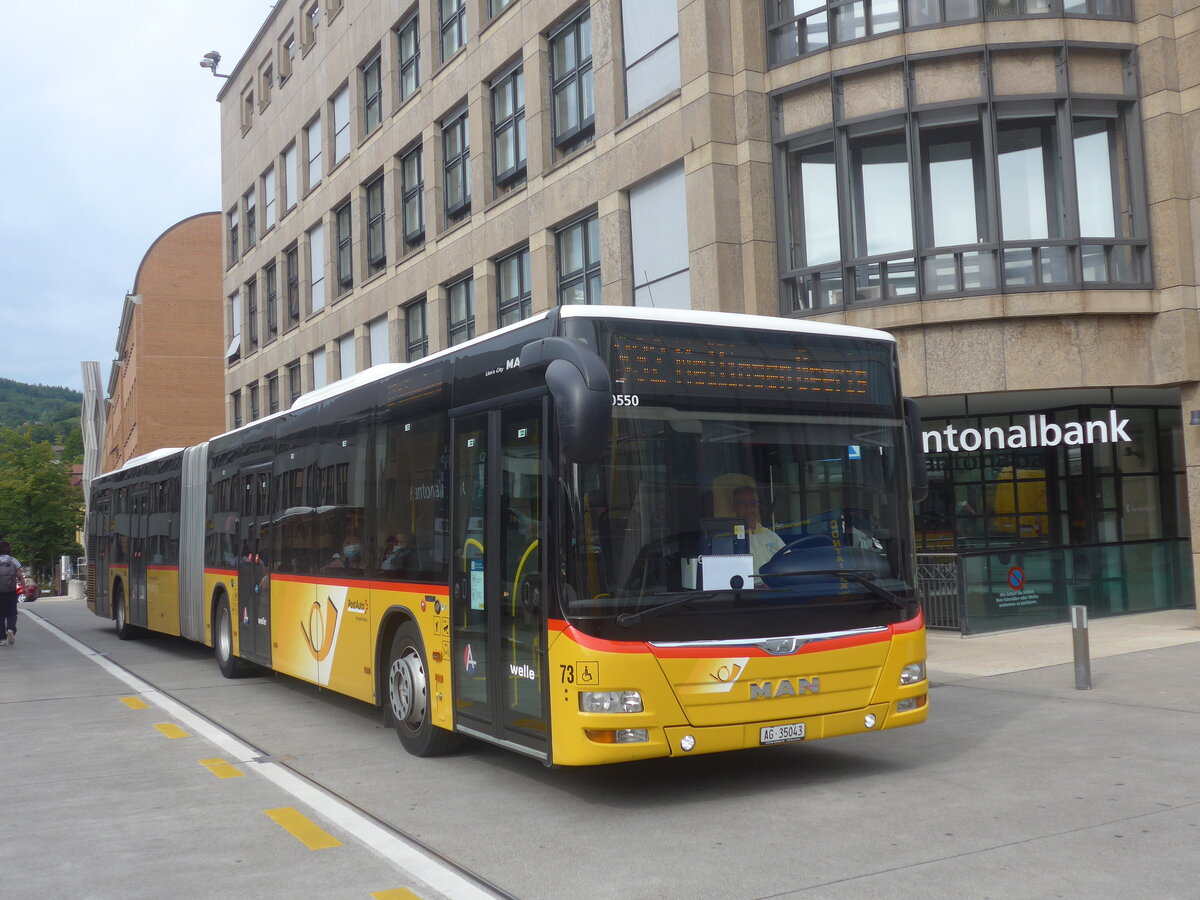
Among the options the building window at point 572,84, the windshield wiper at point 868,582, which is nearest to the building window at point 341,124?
the building window at point 572,84

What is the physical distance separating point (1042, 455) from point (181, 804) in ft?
51.5

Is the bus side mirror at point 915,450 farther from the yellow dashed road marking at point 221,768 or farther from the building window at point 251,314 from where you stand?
the building window at point 251,314

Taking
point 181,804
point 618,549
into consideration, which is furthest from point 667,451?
point 181,804

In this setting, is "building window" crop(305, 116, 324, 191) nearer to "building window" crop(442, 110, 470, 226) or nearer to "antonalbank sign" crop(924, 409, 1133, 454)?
"building window" crop(442, 110, 470, 226)

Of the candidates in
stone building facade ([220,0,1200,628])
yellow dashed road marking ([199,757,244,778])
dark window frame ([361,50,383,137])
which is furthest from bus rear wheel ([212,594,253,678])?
dark window frame ([361,50,383,137])

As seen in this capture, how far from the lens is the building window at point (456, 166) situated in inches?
1018

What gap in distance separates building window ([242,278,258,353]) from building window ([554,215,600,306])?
20.6 m

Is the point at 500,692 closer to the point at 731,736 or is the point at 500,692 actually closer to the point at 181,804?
the point at 731,736

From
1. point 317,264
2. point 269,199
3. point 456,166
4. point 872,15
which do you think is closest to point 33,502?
point 269,199

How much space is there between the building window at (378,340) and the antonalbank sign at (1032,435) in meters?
15.5

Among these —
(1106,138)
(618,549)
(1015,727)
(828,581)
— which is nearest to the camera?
(618,549)

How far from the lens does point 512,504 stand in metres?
7.52

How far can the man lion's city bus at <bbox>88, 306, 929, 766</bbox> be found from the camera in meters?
6.80

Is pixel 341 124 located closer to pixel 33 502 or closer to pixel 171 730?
pixel 171 730
